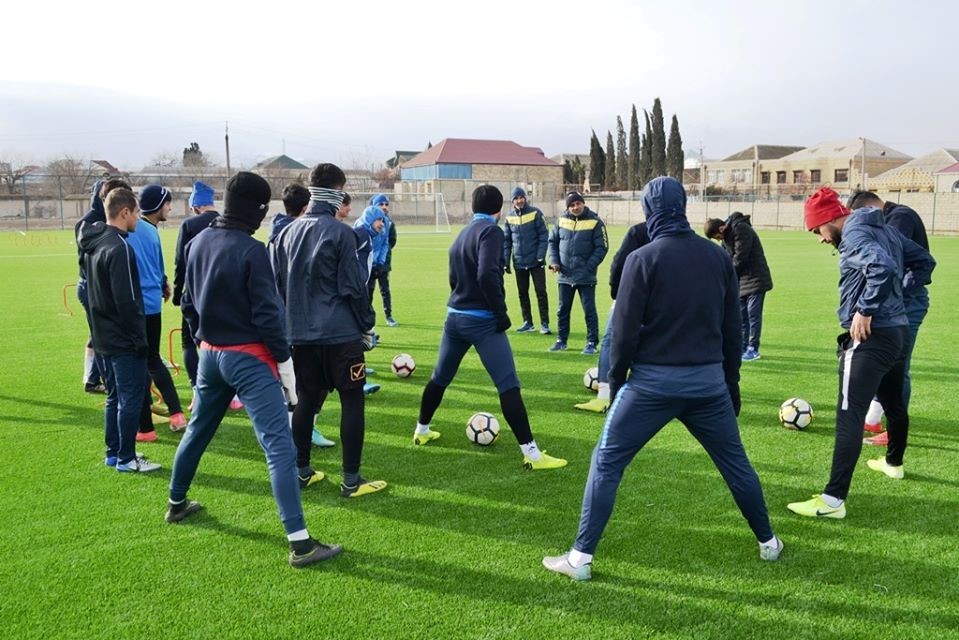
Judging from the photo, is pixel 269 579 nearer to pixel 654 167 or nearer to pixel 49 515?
pixel 49 515

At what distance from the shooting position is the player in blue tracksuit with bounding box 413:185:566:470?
5.29m

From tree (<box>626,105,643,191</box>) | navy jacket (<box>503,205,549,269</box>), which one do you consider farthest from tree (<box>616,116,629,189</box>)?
navy jacket (<box>503,205,549,269</box>)

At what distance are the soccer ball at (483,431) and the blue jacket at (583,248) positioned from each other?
3.97 meters

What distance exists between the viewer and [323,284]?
4.71 metres

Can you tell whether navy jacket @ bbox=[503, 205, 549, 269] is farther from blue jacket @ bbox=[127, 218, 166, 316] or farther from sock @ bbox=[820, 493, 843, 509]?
sock @ bbox=[820, 493, 843, 509]

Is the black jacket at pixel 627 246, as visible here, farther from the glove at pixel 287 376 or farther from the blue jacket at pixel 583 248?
the glove at pixel 287 376

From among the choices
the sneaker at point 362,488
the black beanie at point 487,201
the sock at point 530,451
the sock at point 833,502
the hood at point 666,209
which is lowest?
the sneaker at point 362,488

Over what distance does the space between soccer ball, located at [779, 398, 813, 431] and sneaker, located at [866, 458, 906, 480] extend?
0.84m

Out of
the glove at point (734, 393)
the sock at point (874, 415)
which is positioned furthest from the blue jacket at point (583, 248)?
the glove at point (734, 393)

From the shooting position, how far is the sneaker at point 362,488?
4969 millimetres

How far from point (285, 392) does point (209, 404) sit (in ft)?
1.50

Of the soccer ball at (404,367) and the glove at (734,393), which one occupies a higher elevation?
the glove at (734,393)

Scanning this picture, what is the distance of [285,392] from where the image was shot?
4.22 metres

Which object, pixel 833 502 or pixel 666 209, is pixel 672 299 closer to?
pixel 666 209
